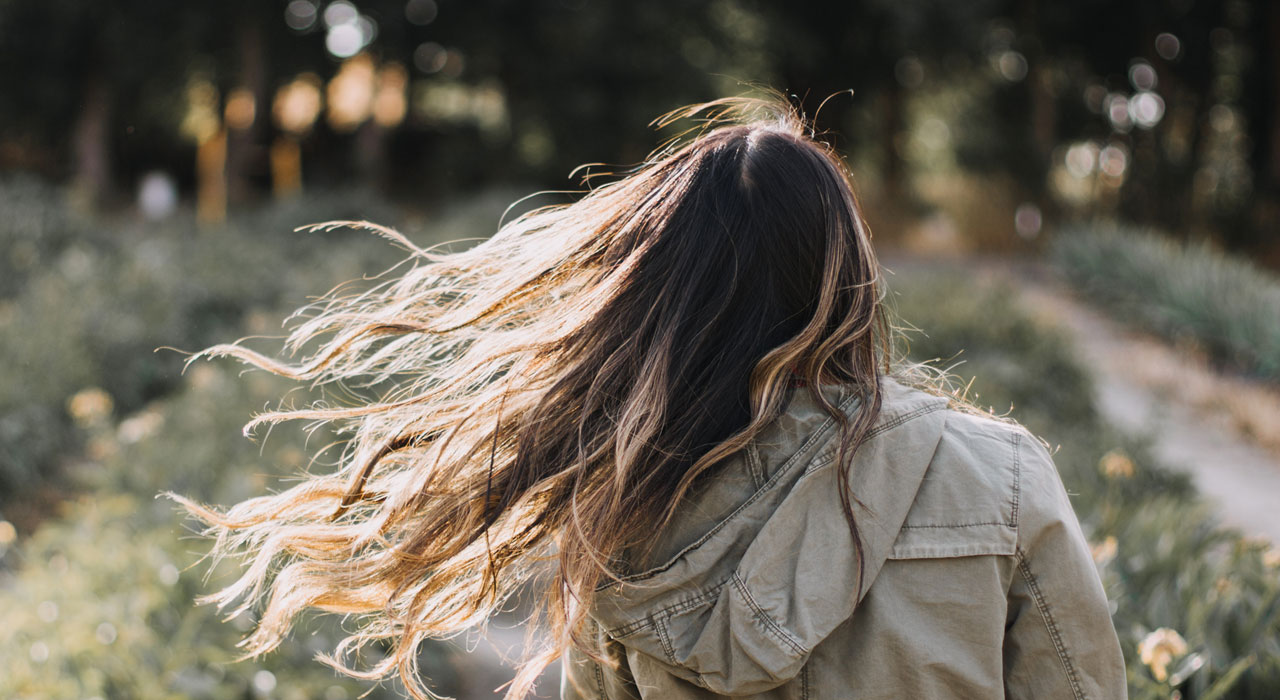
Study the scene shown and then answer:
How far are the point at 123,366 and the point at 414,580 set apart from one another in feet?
20.6

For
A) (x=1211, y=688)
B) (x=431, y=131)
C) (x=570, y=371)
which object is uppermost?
(x=570, y=371)

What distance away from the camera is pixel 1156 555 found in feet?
10.3

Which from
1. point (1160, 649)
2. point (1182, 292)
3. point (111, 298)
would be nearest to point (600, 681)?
point (1160, 649)

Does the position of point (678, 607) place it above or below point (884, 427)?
below

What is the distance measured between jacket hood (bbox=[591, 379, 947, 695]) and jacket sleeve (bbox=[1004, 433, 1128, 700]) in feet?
0.48

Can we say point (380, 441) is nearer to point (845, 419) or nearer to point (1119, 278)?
point (845, 419)

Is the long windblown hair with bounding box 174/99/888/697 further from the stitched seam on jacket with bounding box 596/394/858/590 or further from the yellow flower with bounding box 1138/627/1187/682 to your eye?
the yellow flower with bounding box 1138/627/1187/682

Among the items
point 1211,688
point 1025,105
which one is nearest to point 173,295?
point 1211,688

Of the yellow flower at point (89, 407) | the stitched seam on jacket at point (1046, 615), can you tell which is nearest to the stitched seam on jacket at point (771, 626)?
the stitched seam on jacket at point (1046, 615)

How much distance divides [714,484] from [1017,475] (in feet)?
1.39

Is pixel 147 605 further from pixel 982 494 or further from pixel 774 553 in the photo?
pixel 982 494

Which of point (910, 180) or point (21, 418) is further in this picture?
point (910, 180)

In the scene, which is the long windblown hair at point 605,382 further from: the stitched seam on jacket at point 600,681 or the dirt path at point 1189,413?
the dirt path at point 1189,413

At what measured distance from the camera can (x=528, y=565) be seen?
165 cm
